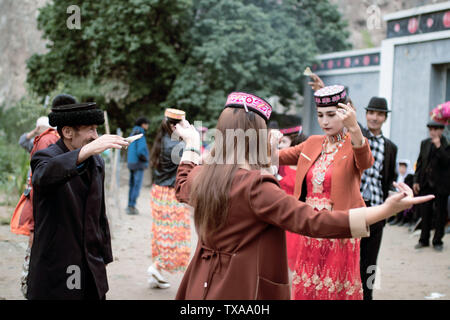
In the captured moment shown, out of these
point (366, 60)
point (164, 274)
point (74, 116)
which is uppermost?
point (366, 60)

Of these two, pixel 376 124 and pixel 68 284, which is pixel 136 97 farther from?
pixel 68 284

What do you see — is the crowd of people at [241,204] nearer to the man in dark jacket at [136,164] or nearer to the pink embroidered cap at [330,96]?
the pink embroidered cap at [330,96]

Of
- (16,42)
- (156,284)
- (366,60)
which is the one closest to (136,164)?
(156,284)

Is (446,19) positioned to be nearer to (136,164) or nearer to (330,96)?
(136,164)

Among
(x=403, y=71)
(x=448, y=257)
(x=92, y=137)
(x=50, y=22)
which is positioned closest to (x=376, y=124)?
(x=92, y=137)

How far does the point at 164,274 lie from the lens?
6285 millimetres

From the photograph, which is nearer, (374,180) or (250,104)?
(250,104)

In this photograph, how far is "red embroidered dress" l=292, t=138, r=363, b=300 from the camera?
10.8 ft

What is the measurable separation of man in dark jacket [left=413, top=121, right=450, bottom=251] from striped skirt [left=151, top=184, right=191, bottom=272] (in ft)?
14.2

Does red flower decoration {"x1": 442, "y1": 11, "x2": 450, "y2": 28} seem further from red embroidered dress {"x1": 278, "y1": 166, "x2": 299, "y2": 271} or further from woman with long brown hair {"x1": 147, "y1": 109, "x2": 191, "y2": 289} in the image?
woman with long brown hair {"x1": 147, "y1": 109, "x2": 191, "y2": 289}

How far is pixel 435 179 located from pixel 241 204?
6.52 metres

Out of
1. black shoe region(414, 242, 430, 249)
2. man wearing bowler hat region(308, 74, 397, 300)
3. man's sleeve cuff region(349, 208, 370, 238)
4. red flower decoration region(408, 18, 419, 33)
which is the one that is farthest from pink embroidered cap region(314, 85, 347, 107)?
red flower decoration region(408, 18, 419, 33)

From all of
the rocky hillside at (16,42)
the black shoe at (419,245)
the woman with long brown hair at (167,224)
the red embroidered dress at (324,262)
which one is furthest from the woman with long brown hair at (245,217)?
the rocky hillside at (16,42)

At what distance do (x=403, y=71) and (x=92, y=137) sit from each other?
35.8ft
